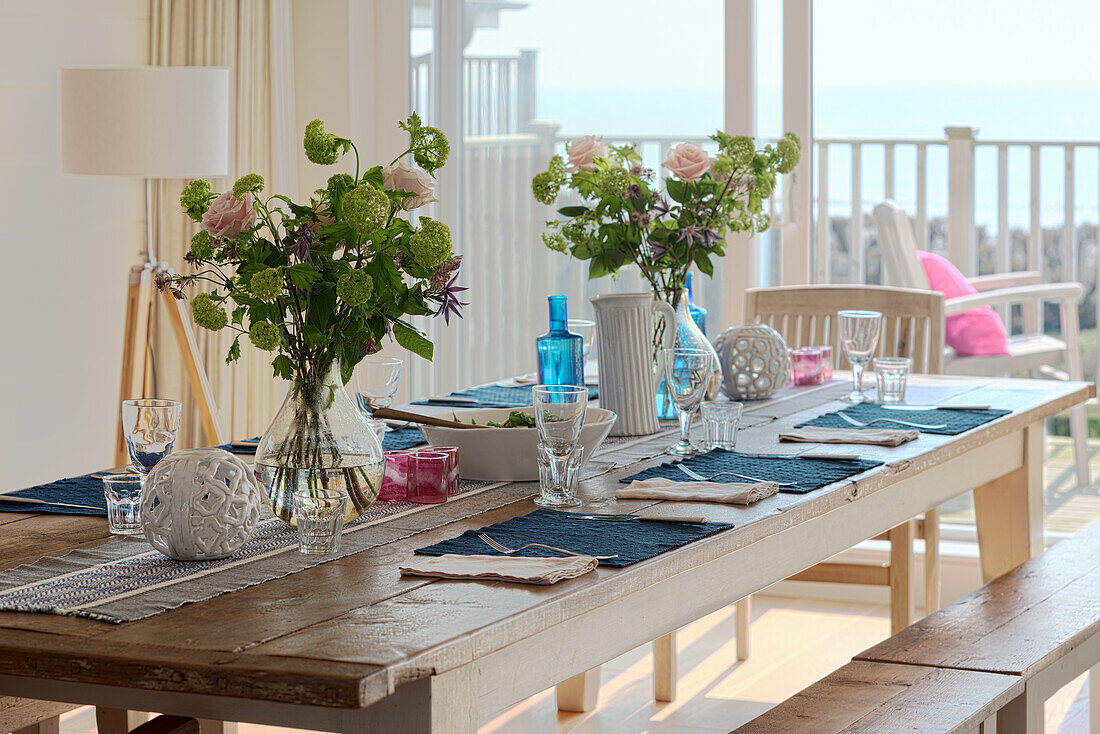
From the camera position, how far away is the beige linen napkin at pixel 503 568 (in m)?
1.48

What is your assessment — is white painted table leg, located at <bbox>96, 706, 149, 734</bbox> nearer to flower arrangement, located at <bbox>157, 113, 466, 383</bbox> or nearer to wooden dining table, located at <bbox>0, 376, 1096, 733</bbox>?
wooden dining table, located at <bbox>0, 376, 1096, 733</bbox>

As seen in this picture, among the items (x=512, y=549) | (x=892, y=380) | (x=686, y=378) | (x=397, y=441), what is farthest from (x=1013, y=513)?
(x=512, y=549)

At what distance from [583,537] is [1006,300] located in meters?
2.71

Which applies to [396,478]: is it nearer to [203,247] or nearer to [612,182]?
[203,247]

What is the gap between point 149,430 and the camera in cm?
179

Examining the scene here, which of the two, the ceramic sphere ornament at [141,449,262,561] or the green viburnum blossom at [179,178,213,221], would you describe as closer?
the ceramic sphere ornament at [141,449,262,561]

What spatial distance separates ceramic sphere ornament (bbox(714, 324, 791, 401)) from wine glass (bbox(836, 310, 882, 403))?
0.12 meters

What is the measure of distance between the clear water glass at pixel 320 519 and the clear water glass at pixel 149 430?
0.28 metres

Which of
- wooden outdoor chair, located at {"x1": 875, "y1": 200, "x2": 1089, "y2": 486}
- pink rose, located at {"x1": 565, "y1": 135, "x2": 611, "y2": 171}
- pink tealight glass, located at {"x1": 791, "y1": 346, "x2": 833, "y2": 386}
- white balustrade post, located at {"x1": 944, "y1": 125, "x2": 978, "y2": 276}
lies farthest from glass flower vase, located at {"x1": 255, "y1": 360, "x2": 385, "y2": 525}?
white balustrade post, located at {"x1": 944, "y1": 125, "x2": 978, "y2": 276}

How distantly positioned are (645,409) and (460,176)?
2.16 m

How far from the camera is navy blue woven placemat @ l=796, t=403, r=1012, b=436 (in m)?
2.40

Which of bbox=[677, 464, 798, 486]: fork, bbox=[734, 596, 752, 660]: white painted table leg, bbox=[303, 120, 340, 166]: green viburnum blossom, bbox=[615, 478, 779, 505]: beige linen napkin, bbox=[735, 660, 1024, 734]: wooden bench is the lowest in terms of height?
bbox=[734, 596, 752, 660]: white painted table leg

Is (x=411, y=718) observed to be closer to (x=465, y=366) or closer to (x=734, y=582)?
(x=734, y=582)

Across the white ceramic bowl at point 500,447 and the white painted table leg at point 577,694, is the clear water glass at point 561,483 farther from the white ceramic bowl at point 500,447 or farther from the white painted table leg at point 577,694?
the white painted table leg at point 577,694
